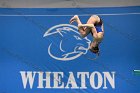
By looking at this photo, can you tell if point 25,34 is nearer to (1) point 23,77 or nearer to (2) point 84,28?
(1) point 23,77

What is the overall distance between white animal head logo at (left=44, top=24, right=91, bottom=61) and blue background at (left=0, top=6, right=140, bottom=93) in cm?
5

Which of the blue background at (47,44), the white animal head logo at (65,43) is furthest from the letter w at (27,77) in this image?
the white animal head logo at (65,43)

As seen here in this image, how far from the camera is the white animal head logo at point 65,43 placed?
4113 millimetres

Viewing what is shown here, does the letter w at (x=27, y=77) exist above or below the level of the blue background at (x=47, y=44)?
below

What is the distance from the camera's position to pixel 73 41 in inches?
162

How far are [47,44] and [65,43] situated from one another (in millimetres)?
206

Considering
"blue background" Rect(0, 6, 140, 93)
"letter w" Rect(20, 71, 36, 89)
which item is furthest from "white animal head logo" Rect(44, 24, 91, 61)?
"letter w" Rect(20, 71, 36, 89)

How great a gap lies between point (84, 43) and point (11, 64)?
864 millimetres

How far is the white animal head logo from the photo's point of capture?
411cm

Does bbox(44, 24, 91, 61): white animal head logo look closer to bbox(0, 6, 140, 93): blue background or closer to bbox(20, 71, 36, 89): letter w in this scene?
bbox(0, 6, 140, 93): blue background

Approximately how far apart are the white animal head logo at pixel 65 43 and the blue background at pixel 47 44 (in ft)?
0.17

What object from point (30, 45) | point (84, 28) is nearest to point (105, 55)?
point (30, 45)

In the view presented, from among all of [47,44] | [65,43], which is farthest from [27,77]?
[65,43]

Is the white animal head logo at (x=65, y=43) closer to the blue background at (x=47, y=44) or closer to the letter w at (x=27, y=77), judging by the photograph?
the blue background at (x=47, y=44)
